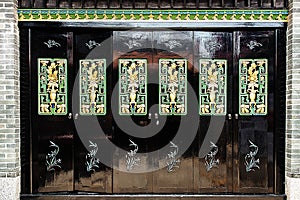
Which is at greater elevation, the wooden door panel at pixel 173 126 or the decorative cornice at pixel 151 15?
the decorative cornice at pixel 151 15

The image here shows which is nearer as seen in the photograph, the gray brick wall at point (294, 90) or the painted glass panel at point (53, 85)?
the gray brick wall at point (294, 90)

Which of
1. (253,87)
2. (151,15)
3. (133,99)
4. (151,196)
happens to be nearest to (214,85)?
(253,87)

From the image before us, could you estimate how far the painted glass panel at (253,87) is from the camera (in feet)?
18.2

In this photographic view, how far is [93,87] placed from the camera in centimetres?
558

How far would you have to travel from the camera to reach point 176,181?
18.5 ft

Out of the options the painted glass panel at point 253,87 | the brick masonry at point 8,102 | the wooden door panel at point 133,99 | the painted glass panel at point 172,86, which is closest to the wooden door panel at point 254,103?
the painted glass panel at point 253,87

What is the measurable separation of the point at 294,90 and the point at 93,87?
3372 millimetres

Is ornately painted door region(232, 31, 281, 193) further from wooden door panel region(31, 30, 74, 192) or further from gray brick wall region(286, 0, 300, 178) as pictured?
wooden door panel region(31, 30, 74, 192)

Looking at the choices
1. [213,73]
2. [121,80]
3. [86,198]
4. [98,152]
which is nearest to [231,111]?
[213,73]

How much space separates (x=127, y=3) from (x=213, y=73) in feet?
6.25

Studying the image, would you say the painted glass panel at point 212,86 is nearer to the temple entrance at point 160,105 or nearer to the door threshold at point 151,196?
the temple entrance at point 160,105

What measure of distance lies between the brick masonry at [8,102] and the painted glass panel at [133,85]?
1796 mm

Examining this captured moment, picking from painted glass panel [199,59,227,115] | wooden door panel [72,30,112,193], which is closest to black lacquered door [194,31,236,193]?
Answer: painted glass panel [199,59,227,115]

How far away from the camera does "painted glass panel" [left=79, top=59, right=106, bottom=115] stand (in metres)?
5.58
